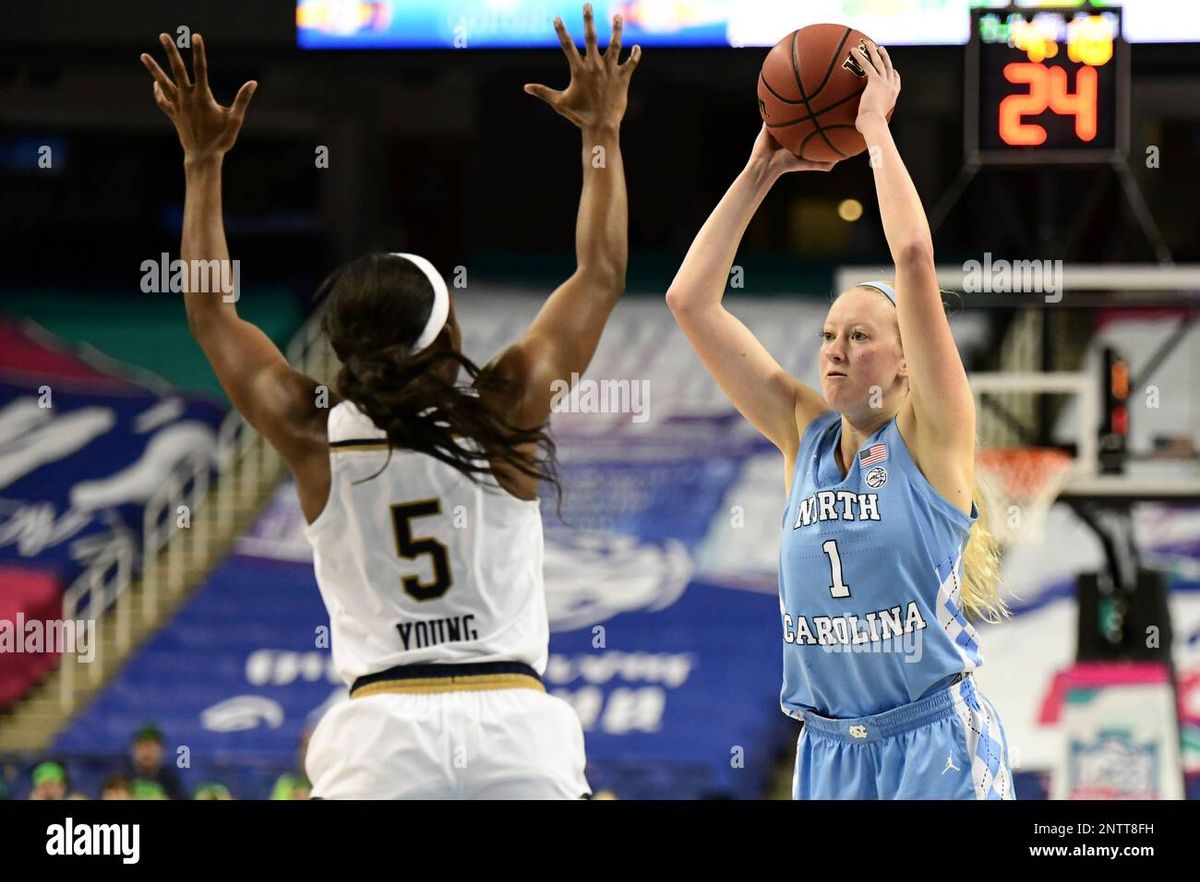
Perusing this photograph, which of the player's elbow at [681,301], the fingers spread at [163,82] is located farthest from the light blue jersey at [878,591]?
the fingers spread at [163,82]

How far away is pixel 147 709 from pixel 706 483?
3885 mm

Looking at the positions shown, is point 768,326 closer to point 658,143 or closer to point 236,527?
point 658,143

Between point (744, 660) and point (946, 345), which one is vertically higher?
point (946, 345)

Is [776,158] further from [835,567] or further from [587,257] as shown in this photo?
[835,567]

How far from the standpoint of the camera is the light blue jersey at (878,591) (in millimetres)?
3709

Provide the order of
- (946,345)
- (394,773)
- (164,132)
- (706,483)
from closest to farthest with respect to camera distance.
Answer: (394,773)
(946,345)
(706,483)
(164,132)

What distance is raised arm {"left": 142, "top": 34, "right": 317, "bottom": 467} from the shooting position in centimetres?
343

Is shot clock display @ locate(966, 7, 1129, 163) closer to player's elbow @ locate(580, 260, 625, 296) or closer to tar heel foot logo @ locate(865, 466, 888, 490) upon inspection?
tar heel foot logo @ locate(865, 466, 888, 490)

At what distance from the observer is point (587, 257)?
363 cm

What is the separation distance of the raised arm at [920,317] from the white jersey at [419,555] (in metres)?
0.86
